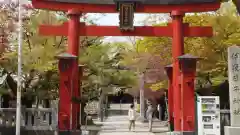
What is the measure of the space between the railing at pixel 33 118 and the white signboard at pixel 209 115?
6.15 metres

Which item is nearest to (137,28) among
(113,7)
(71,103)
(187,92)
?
(113,7)

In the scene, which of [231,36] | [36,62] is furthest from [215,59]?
[36,62]

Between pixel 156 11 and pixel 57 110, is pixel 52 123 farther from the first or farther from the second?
pixel 156 11

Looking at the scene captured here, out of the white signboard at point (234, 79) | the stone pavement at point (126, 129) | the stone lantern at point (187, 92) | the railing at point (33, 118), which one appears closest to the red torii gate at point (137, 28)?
the stone lantern at point (187, 92)

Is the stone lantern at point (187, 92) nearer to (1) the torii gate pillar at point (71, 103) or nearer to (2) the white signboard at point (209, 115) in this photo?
(2) the white signboard at point (209, 115)

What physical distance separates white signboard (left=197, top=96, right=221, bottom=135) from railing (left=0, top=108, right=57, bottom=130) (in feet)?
20.2

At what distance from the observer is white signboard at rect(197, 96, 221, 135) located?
15.0m

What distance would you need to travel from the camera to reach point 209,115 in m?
15.1

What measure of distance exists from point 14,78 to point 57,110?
6745 mm

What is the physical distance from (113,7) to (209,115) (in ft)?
24.9

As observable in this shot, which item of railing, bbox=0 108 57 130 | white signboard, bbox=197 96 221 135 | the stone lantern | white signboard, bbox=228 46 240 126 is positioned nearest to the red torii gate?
the stone lantern

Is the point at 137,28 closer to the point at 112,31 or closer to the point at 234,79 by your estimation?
the point at 112,31

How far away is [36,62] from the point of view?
2056 centimetres

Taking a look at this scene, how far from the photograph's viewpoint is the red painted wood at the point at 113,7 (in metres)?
19.1
